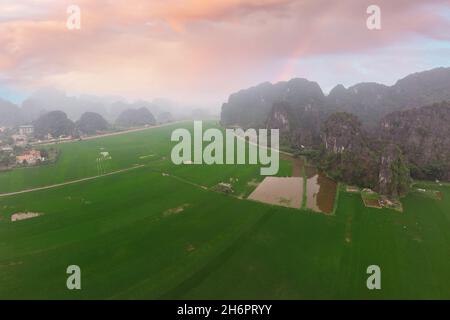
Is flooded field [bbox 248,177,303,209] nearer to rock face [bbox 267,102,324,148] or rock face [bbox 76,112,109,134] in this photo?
rock face [bbox 267,102,324,148]

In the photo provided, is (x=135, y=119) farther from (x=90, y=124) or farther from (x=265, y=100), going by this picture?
Answer: (x=265, y=100)

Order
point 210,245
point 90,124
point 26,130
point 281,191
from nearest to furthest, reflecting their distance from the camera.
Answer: point 210,245, point 281,191, point 26,130, point 90,124

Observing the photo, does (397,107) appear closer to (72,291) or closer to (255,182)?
(255,182)

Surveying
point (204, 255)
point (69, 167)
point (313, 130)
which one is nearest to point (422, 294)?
point (204, 255)

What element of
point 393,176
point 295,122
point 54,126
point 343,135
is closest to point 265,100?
point 295,122

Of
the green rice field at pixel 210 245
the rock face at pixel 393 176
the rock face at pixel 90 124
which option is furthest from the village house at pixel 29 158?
the rock face at pixel 393 176

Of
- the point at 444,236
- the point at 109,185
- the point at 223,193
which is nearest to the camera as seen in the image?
the point at 444,236
